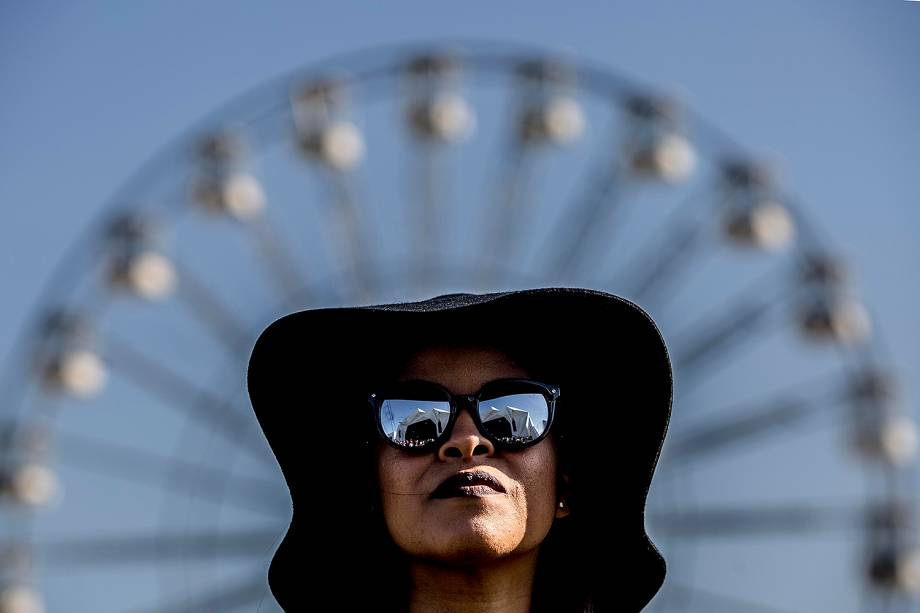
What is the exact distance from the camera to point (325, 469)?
322 cm

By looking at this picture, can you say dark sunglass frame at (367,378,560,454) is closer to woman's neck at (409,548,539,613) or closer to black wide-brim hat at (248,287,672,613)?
black wide-brim hat at (248,287,672,613)

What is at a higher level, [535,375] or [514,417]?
[535,375]

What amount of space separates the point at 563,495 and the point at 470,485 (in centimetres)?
28

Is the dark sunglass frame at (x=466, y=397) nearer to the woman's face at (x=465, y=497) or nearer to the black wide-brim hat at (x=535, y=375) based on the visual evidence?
the woman's face at (x=465, y=497)

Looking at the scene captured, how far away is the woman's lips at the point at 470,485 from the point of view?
2.93 m

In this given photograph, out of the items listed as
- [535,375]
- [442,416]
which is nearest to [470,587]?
[442,416]

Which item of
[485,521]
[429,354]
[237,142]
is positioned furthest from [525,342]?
[237,142]

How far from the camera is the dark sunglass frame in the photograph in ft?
9.80

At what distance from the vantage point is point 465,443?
9.71 ft

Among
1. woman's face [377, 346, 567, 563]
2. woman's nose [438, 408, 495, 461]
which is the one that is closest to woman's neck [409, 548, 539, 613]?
woman's face [377, 346, 567, 563]

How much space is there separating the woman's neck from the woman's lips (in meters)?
0.14

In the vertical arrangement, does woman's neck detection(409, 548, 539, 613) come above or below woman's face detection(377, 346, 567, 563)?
below

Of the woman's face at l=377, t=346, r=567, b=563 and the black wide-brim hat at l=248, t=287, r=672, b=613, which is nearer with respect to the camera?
the woman's face at l=377, t=346, r=567, b=563

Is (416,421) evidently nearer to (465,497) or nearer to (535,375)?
(465,497)
